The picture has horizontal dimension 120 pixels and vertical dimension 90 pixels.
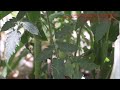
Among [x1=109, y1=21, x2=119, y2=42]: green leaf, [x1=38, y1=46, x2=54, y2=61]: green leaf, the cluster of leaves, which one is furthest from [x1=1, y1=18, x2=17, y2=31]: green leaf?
[x1=109, y1=21, x2=119, y2=42]: green leaf

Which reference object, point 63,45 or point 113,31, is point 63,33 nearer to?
point 63,45

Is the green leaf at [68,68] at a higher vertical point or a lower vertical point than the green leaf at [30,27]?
lower

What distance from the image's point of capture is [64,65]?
0.80m

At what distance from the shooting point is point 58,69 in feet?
2.52

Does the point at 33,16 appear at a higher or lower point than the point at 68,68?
higher

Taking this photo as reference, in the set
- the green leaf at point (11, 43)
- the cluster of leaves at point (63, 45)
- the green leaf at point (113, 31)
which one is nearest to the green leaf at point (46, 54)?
Result: the cluster of leaves at point (63, 45)

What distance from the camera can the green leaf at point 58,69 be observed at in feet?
2.50

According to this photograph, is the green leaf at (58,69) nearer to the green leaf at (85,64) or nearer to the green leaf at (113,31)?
the green leaf at (85,64)

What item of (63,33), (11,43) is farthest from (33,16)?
(11,43)

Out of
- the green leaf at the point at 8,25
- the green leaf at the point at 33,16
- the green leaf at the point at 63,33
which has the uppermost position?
the green leaf at the point at 33,16
